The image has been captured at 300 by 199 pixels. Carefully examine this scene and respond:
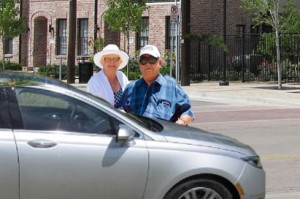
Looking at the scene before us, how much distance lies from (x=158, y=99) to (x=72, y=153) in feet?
4.48

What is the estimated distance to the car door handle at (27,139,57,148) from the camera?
4.69m

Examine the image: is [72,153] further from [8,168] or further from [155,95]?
[155,95]

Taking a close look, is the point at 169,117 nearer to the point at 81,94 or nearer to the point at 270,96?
the point at 81,94

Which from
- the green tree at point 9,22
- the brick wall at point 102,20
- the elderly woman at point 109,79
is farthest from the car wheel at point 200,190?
the green tree at point 9,22

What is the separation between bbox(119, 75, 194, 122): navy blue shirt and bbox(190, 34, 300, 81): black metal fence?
822 inches

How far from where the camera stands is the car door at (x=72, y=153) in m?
4.68

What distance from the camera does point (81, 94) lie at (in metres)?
5.05

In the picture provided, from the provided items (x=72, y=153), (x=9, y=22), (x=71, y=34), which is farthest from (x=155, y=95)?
(x=9, y=22)

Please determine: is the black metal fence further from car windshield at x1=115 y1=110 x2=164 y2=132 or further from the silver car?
the silver car

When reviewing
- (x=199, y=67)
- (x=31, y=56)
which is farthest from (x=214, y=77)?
(x=31, y=56)

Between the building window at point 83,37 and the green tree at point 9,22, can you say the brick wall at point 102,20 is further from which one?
the green tree at point 9,22

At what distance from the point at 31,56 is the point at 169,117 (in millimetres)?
33475

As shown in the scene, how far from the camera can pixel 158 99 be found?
229 inches

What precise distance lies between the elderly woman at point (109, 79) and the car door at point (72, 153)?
1257mm
